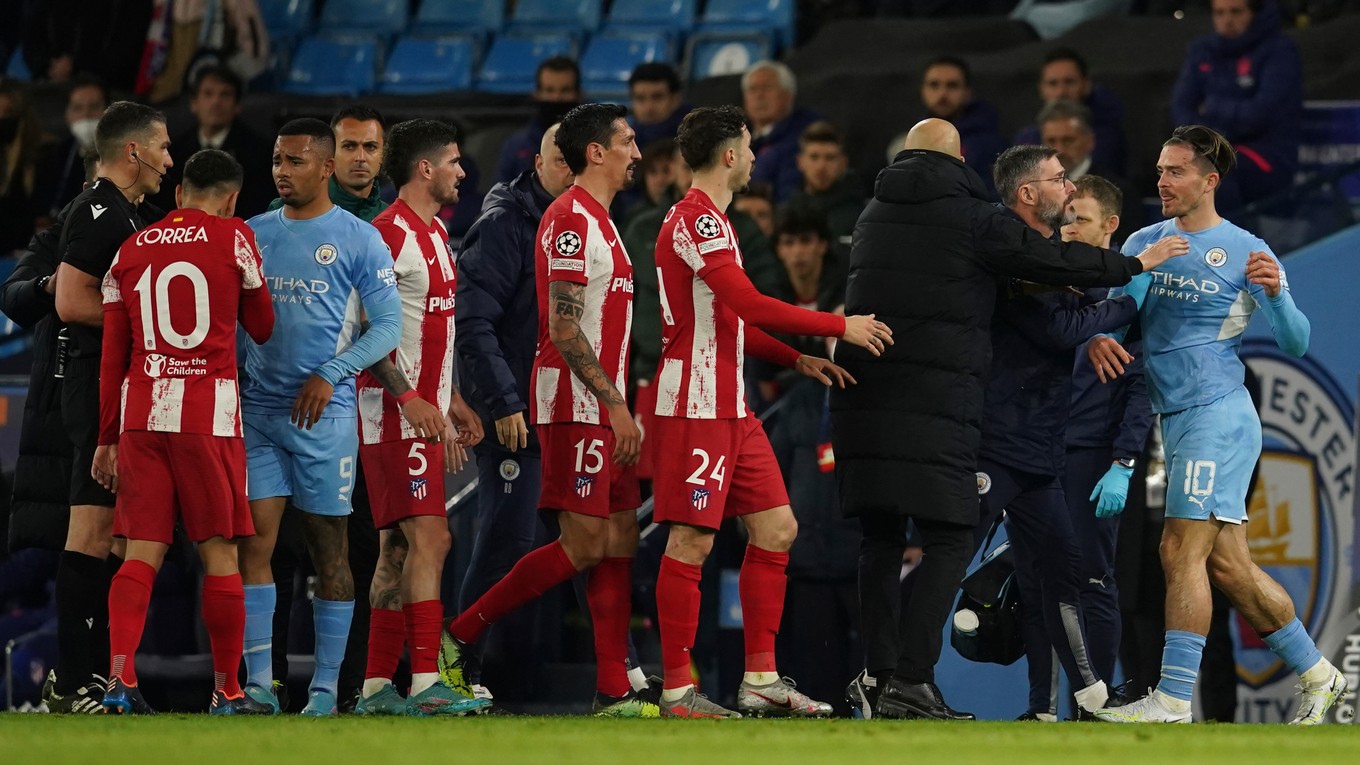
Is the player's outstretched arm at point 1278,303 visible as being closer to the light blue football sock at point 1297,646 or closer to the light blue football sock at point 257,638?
the light blue football sock at point 1297,646


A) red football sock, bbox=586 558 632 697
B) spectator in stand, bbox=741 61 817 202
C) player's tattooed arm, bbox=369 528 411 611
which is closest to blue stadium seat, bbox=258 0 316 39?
spectator in stand, bbox=741 61 817 202

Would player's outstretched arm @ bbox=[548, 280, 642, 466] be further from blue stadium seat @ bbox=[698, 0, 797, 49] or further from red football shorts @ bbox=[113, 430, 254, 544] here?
blue stadium seat @ bbox=[698, 0, 797, 49]

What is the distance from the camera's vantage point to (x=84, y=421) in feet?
23.2

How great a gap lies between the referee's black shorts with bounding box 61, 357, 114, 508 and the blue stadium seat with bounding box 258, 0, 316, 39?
8870 mm

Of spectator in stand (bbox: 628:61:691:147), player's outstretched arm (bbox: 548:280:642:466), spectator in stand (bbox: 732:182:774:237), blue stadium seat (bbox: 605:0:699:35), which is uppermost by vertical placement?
blue stadium seat (bbox: 605:0:699:35)

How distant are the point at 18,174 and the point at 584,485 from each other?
6.70m

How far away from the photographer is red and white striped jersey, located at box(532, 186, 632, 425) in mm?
6844

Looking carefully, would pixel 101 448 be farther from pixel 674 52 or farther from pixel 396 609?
pixel 674 52

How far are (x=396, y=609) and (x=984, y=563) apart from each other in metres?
2.80

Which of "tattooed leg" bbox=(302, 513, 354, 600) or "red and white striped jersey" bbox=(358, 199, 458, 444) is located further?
"red and white striped jersey" bbox=(358, 199, 458, 444)

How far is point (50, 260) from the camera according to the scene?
7.43 m

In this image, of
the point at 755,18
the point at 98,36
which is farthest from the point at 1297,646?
the point at 98,36

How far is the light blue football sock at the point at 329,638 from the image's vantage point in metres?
7.05

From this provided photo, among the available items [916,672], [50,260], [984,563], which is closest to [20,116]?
[50,260]
